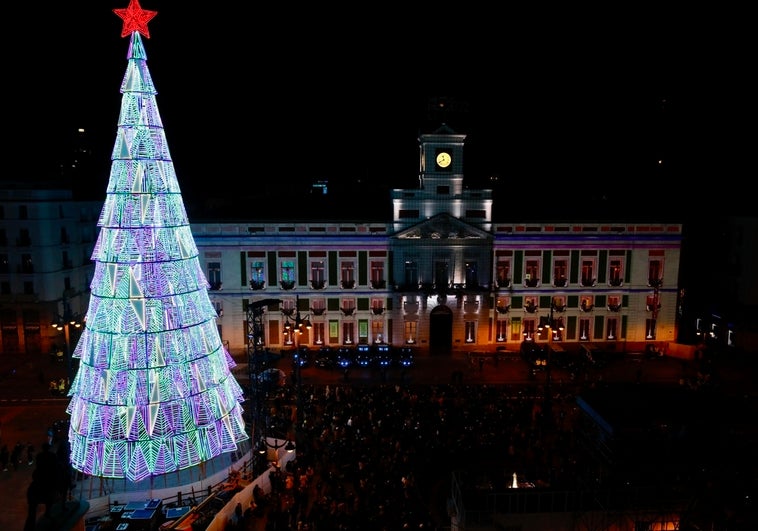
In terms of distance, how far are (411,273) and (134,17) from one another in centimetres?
3044

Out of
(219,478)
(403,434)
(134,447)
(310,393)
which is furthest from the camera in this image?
(310,393)

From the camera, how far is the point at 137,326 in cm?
2194

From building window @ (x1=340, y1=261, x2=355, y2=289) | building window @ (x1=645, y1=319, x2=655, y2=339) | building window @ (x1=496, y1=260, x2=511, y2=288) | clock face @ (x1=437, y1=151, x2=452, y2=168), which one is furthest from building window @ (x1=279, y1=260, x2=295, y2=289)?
building window @ (x1=645, y1=319, x2=655, y2=339)

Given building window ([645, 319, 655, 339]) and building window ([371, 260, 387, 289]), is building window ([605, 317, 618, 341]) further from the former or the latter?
building window ([371, 260, 387, 289])

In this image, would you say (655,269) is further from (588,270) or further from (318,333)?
(318,333)

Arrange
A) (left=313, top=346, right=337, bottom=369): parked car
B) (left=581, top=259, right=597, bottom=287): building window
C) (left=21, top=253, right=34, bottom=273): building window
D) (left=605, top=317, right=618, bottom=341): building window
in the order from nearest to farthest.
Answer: (left=313, top=346, right=337, bottom=369): parked car → (left=21, top=253, right=34, bottom=273): building window → (left=581, top=259, right=597, bottom=287): building window → (left=605, top=317, right=618, bottom=341): building window

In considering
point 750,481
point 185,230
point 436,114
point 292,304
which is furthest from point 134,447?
point 436,114

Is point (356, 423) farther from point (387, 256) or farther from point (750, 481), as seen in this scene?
point (387, 256)

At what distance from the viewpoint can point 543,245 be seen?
157 feet

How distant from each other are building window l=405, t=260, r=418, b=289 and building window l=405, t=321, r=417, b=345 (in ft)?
11.3

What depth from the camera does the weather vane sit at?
2166 centimetres

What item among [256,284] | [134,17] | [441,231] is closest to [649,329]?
[441,231]

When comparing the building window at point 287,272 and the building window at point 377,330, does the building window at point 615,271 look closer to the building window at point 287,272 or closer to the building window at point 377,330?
the building window at point 377,330

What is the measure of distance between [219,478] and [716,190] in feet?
190
